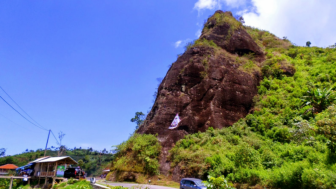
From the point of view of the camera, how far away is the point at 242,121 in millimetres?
25516

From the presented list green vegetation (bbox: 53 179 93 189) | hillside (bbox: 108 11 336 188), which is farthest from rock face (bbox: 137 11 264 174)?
green vegetation (bbox: 53 179 93 189)

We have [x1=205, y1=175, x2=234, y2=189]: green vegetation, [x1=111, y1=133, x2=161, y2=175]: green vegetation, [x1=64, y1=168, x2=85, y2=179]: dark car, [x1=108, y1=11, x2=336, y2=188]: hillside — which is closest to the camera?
[x1=205, y1=175, x2=234, y2=189]: green vegetation

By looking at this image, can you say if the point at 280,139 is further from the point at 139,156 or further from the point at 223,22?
the point at 223,22

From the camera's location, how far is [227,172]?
15.8m

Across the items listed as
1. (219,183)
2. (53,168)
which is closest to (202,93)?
(53,168)

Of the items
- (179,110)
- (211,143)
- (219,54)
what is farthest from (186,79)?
(211,143)

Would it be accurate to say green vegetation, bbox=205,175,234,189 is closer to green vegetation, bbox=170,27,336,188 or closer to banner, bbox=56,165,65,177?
green vegetation, bbox=170,27,336,188

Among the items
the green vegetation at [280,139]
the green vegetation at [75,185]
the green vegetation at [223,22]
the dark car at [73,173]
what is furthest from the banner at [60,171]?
the green vegetation at [223,22]

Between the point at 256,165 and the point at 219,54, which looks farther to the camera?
the point at 219,54

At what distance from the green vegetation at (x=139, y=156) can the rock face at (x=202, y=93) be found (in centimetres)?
88

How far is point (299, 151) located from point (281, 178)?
459cm

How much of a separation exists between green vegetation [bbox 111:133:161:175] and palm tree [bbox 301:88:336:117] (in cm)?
1567

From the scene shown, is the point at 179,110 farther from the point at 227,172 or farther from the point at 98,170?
the point at 98,170

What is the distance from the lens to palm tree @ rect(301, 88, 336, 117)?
65.5ft
